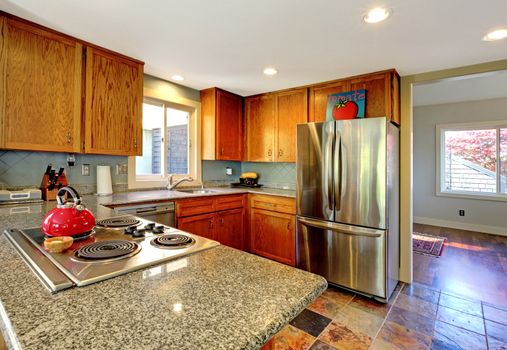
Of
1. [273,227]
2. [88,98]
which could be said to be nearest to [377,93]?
[273,227]

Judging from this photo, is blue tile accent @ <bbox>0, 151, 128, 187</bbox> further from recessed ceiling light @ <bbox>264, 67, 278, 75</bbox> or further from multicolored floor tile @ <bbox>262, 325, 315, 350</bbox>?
multicolored floor tile @ <bbox>262, 325, 315, 350</bbox>

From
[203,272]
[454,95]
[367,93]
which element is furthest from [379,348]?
[454,95]

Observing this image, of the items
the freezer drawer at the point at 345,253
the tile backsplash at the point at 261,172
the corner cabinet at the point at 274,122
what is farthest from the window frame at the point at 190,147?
the freezer drawer at the point at 345,253

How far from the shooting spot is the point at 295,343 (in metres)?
1.80

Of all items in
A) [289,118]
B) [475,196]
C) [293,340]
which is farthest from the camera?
[475,196]

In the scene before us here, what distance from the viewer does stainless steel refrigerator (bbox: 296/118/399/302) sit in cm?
229

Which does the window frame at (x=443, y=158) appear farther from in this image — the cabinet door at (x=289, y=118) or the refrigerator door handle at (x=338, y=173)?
the refrigerator door handle at (x=338, y=173)

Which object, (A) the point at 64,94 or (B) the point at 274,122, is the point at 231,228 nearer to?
(B) the point at 274,122

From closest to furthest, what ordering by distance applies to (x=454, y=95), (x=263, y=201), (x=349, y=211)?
1. (x=349, y=211)
2. (x=263, y=201)
3. (x=454, y=95)

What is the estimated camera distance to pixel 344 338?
185 centimetres

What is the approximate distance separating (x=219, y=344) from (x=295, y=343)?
5.21ft

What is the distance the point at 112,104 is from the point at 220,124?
1409 millimetres

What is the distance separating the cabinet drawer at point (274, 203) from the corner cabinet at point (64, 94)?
146 cm

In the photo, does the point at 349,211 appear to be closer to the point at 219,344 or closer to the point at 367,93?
the point at 367,93
